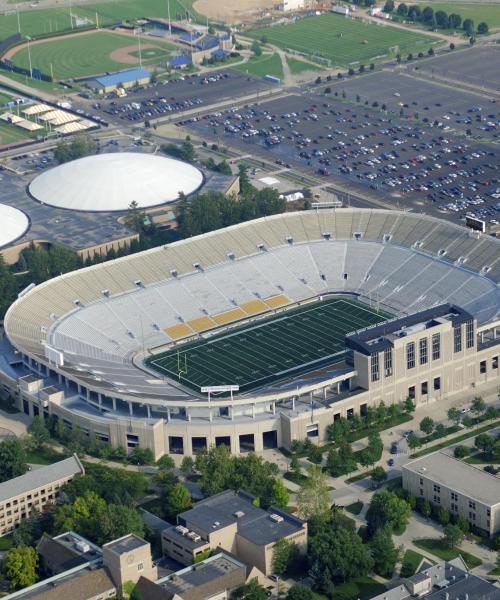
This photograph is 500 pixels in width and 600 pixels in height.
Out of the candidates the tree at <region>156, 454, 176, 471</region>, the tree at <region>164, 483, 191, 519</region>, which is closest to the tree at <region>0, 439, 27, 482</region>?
the tree at <region>156, 454, 176, 471</region>

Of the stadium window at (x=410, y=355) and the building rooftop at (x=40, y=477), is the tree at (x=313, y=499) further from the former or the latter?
the stadium window at (x=410, y=355)

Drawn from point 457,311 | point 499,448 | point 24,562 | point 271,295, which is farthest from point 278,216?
point 24,562

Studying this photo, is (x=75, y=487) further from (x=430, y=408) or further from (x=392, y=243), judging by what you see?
(x=392, y=243)

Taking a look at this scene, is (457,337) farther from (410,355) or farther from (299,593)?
(299,593)

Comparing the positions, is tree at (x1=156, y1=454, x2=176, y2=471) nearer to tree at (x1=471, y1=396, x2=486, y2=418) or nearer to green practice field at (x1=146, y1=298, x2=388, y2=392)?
green practice field at (x1=146, y1=298, x2=388, y2=392)

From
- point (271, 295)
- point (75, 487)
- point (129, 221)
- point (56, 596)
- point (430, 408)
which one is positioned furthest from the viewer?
point (129, 221)

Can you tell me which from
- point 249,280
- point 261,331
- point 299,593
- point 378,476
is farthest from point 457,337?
point 299,593
